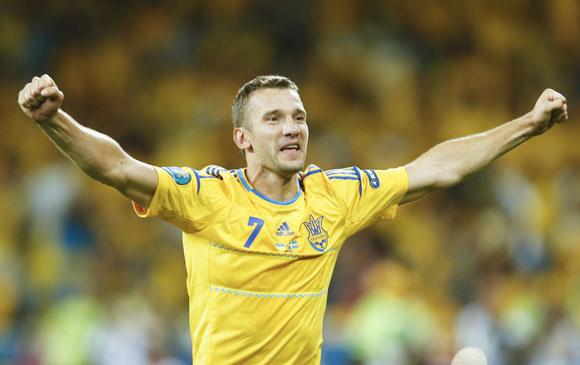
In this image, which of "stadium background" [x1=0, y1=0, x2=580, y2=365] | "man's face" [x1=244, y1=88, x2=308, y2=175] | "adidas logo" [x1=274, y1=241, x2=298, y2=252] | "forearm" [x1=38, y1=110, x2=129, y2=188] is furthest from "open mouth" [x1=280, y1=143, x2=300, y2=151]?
"stadium background" [x1=0, y1=0, x2=580, y2=365]

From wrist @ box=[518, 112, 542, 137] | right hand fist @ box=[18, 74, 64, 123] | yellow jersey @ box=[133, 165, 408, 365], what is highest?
wrist @ box=[518, 112, 542, 137]

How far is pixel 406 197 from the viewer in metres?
4.69

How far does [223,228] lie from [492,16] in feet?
27.8

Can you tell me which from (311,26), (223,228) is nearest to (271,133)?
(223,228)

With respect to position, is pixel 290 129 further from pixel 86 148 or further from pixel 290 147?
pixel 86 148

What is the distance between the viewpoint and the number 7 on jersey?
423cm

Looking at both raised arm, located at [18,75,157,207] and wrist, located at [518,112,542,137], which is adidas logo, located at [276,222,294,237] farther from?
wrist, located at [518,112,542,137]

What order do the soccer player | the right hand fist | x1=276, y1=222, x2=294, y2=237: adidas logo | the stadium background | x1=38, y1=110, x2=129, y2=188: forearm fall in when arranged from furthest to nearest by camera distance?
1. the stadium background
2. x1=276, y1=222, x2=294, y2=237: adidas logo
3. the soccer player
4. x1=38, y1=110, x2=129, y2=188: forearm
5. the right hand fist

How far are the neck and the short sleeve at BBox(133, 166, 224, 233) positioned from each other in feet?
0.86

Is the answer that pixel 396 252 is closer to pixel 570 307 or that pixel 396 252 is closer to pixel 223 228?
pixel 570 307

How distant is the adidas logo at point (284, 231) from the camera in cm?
430

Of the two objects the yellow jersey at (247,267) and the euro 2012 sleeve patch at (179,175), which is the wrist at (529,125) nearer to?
the yellow jersey at (247,267)

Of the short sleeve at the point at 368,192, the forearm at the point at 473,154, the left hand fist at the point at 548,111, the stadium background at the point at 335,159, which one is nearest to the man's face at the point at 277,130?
the short sleeve at the point at 368,192

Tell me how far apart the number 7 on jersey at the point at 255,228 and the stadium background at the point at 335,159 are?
382 centimetres
